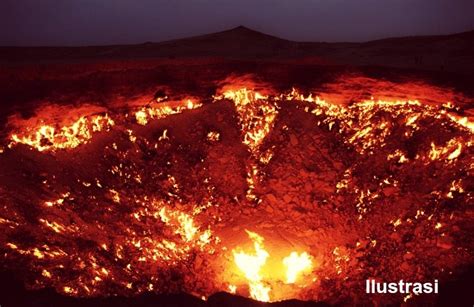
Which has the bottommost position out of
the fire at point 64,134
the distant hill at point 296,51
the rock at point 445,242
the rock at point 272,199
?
the rock at point 445,242

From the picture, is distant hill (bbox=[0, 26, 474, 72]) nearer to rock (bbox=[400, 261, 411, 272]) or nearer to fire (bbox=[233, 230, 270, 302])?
rock (bbox=[400, 261, 411, 272])

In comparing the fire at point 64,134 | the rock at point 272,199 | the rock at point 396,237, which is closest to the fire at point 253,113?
the rock at point 272,199

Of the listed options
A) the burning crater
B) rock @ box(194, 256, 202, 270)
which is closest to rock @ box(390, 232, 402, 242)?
the burning crater

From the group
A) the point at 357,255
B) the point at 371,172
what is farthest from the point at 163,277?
the point at 371,172

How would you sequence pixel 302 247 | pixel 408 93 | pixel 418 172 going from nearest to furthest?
pixel 408 93 → pixel 418 172 → pixel 302 247

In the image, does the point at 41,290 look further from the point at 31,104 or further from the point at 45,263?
the point at 31,104

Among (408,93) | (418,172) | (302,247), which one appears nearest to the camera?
(408,93)

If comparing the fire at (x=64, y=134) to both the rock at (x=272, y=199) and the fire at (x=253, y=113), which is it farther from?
the rock at (x=272, y=199)
